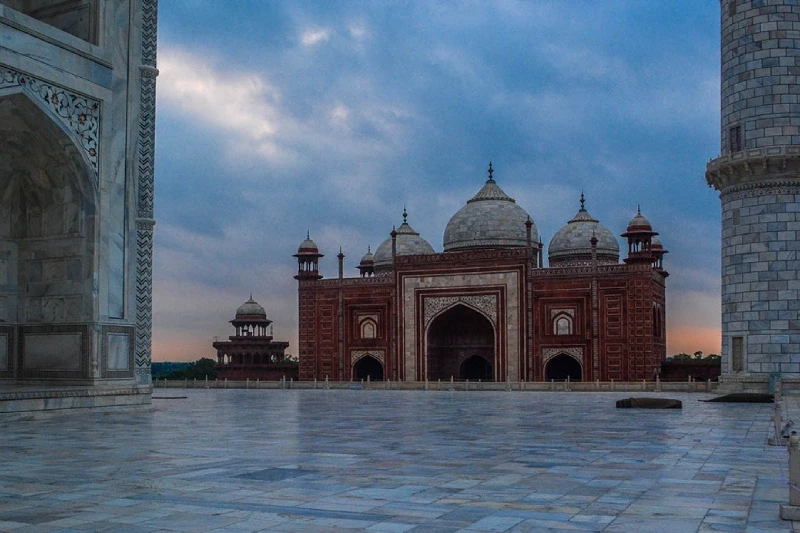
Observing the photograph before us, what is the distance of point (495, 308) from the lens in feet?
109

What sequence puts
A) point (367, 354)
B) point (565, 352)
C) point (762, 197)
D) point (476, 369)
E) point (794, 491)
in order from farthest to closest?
point (476, 369) < point (367, 354) < point (565, 352) < point (762, 197) < point (794, 491)

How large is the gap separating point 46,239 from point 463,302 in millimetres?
21113

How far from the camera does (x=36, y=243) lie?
48.6ft

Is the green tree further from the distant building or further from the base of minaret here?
the base of minaret

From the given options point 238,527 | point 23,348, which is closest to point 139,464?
point 238,527

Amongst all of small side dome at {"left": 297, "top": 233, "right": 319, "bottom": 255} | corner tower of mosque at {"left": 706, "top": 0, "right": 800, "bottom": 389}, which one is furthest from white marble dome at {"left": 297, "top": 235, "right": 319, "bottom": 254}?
corner tower of mosque at {"left": 706, "top": 0, "right": 800, "bottom": 389}

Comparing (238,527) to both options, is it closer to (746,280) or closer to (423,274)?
(746,280)

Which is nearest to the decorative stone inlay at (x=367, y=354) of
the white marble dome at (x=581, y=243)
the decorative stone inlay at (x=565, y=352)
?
the decorative stone inlay at (x=565, y=352)

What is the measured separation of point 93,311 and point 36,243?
174cm

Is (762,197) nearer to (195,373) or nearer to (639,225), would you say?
(639,225)

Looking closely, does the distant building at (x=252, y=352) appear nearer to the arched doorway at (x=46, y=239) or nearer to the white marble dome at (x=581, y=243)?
the white marble dome at (x=581, y=243)

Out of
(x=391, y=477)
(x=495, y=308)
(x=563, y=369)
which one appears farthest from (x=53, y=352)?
(x=563, y=369)

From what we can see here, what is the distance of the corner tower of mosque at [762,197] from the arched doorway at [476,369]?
53.6 feet

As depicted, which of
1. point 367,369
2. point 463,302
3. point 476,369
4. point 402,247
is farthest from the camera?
point 402,247
